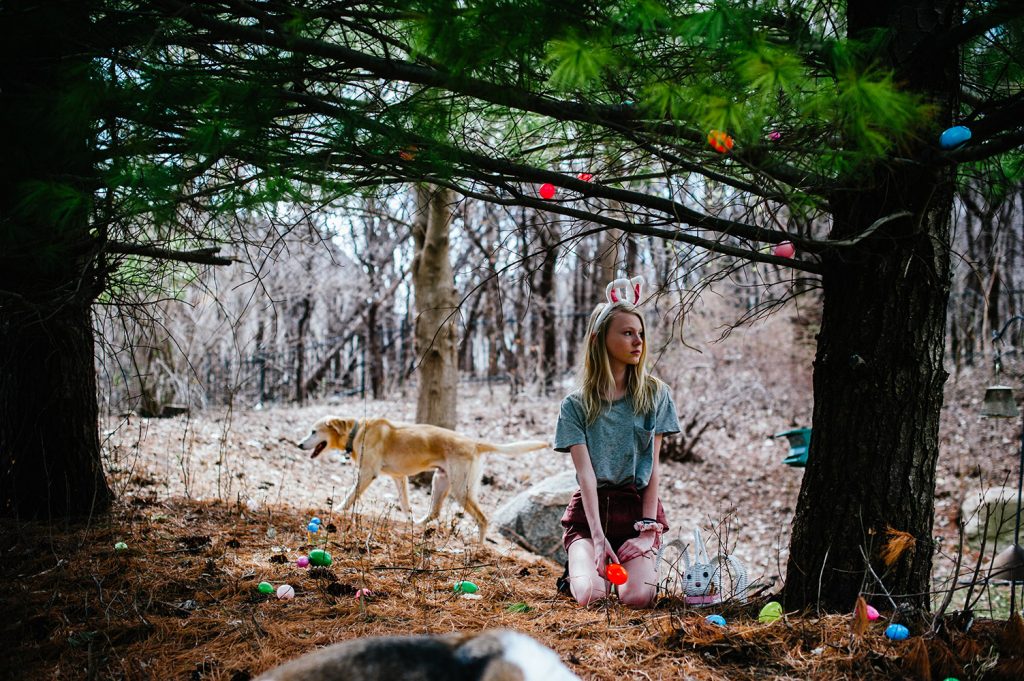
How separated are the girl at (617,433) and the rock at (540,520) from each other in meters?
2.25

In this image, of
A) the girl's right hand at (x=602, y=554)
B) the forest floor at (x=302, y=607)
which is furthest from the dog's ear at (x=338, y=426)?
the girl's right hand at (x=602, y=554)

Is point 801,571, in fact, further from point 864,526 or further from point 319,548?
point 319,548

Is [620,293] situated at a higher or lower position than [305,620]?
higher

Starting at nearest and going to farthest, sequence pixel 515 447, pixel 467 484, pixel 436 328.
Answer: pixel 515 447, pixel 467 484, pixel 436 328

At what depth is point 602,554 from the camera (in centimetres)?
350

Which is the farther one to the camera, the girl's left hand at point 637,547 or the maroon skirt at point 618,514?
the maroon skirt at point 618,514

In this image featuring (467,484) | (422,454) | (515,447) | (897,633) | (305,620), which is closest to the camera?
(897,633)

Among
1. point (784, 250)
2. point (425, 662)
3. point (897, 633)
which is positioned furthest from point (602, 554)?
point (425, 662)

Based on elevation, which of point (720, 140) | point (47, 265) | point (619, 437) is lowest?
point (619, 437)

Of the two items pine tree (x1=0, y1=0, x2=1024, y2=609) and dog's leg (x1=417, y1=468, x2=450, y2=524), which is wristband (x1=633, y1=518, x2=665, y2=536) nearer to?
pine tree (x1=0, y1=0, x2=1024, y2=609)

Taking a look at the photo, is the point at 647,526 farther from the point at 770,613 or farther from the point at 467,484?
the point at 467,484

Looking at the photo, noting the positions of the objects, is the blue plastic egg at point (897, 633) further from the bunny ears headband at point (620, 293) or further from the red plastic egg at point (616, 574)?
the bunny ears headband at point (620, 293)

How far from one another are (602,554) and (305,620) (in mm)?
1476

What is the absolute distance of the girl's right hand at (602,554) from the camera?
347 cm
